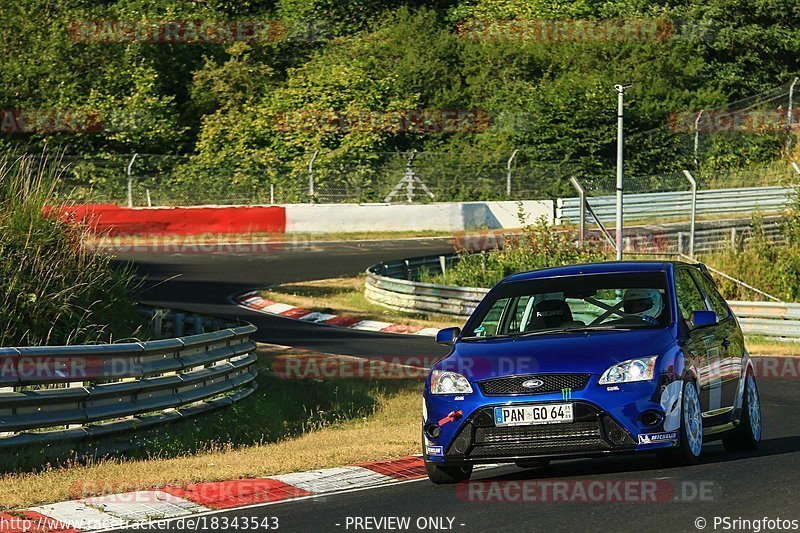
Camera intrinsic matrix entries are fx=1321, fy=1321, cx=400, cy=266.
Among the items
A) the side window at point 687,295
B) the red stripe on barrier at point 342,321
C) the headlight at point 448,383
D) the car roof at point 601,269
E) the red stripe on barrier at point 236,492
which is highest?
the car roof at point 601,269

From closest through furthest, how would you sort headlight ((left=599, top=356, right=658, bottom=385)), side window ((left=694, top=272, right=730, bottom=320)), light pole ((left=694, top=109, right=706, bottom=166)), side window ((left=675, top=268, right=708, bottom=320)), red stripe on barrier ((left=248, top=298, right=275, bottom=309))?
headlight ((left=599, top=356, right=658, bottom=385)) → side window ((left=675, top=268, right=708, bottom=320)) → side window ((left=694, top=272, right=730, bottom=320)) → red stripe on barrier ((left=248, top=298, right=275, bottom=309)) → light pole ((left=694, top=109, right=706, bottom=166))

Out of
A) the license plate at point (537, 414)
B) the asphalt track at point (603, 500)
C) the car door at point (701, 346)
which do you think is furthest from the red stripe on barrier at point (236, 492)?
the car door at point (701, 346)

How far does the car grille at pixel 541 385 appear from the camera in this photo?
9.06 metres

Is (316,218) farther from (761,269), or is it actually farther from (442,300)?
(761,269)

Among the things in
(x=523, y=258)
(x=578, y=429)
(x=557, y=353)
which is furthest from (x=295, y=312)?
(x=578, y=429)

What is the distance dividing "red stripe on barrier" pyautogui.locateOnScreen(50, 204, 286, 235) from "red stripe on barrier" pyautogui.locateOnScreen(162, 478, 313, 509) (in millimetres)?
29466

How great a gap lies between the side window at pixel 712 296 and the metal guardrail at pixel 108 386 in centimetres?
494

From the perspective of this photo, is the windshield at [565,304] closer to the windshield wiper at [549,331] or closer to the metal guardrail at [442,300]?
the windshield wiper at [549,331]

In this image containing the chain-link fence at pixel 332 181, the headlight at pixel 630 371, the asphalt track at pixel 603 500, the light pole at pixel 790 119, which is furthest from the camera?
the light pole at pixel 790 119

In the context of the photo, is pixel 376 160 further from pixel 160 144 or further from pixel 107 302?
pixel 107 302

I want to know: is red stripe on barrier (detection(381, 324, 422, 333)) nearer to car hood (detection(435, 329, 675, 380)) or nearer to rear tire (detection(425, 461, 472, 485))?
car hood (detection(435, 329, 675, 380))

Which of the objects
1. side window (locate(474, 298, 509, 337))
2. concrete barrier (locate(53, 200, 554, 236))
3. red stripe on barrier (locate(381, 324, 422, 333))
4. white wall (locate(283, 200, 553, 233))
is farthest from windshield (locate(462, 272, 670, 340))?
white wall (locate(283, 200, 553, 233))

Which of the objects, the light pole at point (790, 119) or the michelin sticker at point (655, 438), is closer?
the michelin sticker at point (655, 438)

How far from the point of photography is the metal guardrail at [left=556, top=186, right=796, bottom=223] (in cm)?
3678
